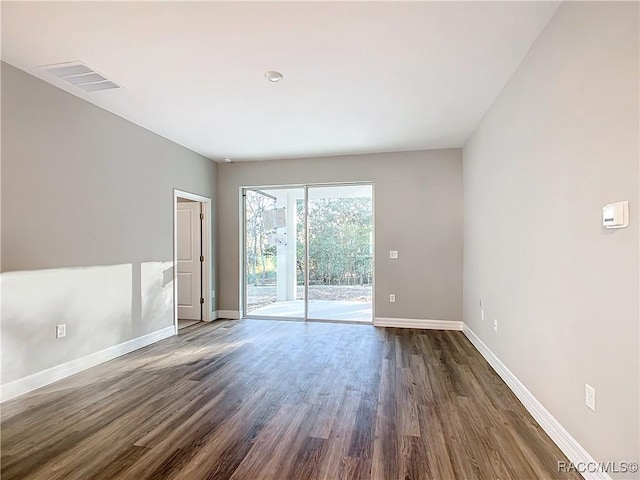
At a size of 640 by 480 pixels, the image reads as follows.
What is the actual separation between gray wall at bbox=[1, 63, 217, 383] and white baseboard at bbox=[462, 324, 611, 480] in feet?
13.2

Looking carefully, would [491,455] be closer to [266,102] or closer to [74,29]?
[266,102]

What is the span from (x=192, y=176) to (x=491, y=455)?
494cm

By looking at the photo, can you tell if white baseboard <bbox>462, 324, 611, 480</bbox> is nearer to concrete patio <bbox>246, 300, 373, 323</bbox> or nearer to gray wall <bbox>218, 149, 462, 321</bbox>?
gray wall <bbox>218, 149, 462, 321</bbox>

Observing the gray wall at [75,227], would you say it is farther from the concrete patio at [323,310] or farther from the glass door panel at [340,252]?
the glass door panel at [340,252]

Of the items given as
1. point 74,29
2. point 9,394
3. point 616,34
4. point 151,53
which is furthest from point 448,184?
point 9,394

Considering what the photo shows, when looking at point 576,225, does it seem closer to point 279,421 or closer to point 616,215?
point 616,215

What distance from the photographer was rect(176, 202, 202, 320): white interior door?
573 centimetres

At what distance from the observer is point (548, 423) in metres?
2.22

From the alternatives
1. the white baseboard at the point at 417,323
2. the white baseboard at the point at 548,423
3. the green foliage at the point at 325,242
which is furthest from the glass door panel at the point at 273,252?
the white baseboard at the point at 548,423

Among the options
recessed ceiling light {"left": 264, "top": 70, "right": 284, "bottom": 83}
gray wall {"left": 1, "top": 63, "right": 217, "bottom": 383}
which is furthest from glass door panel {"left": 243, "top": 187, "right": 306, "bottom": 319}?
recessed ceiling light {"left": 264, "top": 70, "right": 284, "bottom": 83}

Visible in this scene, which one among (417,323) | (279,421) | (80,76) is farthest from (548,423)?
(80,76)

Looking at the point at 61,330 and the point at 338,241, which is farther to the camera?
the point at 338,241

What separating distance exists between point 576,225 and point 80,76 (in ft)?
12.7

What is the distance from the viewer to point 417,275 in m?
5.27
